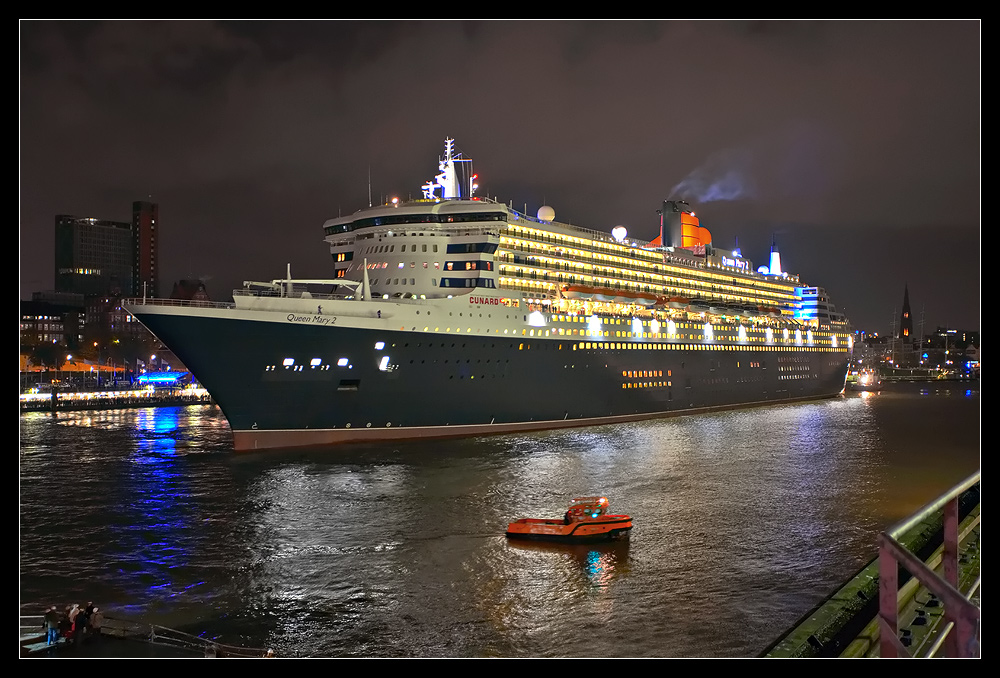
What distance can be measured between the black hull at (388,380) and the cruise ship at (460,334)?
0.20 ft

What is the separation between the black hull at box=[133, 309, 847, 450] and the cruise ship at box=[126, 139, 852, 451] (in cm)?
6

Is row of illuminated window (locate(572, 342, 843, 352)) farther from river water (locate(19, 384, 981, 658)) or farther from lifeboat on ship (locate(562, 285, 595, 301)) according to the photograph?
river water (locate(19, 384, 981, 658))

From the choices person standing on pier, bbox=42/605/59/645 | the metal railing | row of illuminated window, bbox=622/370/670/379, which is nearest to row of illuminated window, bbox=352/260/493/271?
row of illuminated window, bbox=622/370/670/379

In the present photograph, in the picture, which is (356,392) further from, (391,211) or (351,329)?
(391,211)

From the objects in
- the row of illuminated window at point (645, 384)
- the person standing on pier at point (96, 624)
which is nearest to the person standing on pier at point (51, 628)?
the person standing on pier at point (96, 624)

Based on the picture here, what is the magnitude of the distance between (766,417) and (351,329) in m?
28.9

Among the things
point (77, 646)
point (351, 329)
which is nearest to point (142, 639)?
point (77, 646)

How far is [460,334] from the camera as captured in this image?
104 feet

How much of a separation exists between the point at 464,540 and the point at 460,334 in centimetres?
1513

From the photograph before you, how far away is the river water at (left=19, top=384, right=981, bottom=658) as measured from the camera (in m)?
12.5

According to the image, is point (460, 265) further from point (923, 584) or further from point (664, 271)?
point (923, 584)

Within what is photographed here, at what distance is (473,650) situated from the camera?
11.6 m

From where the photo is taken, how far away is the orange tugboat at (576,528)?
17438 millimetres

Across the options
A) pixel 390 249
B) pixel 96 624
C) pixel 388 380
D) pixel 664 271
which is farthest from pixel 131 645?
pixel 664 271
